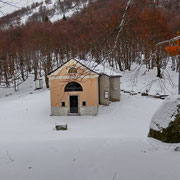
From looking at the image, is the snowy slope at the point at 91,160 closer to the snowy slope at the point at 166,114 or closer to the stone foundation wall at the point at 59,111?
the snowy slope at the point at 166,114

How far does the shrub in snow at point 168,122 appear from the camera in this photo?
4.63 m

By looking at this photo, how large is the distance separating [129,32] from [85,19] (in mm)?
1467

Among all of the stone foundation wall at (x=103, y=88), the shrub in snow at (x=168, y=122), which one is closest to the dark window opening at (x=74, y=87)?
the stone foundation wall at (x=103, y=88)

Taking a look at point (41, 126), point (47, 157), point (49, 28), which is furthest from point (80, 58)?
point (49, 28)

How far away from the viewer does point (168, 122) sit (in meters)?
4.75

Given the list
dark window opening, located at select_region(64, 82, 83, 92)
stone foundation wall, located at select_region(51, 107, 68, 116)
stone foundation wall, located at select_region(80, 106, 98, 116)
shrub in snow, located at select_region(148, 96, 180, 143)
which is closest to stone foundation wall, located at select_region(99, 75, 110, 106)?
stone foundation wall, located at select_region(80, 106, 98, 116)

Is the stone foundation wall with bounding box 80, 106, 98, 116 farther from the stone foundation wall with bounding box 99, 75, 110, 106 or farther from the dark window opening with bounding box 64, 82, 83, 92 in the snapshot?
the stone foundation wall with bounding box 99, 75, 110, 106

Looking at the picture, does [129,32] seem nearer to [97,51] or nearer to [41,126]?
[97,51]

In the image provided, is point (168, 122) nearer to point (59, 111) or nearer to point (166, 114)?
point (166, 114)

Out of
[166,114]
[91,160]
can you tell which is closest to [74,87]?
[166,114]

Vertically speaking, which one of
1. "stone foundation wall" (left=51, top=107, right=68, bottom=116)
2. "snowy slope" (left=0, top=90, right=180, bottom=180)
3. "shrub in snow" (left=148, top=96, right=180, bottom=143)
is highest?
"shrub in snow" (left=148, top=96, right=180, bottom=143)

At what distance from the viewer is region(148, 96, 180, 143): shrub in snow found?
15.2 feet

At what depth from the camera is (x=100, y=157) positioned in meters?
3.99

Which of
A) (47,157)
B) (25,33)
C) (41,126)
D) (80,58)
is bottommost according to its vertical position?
(41,126)
